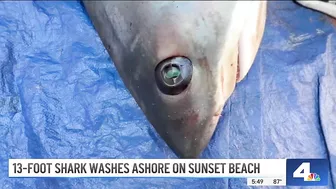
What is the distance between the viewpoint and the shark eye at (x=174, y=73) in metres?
1.17

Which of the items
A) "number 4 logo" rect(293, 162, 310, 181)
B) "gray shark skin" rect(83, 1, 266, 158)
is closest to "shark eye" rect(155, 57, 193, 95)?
"gray shark skin" rect(83, 1, 266, 158)

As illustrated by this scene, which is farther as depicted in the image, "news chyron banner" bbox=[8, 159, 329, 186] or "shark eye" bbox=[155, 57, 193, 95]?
"news chyron banner" bbox=[8, 159, 329, 186]

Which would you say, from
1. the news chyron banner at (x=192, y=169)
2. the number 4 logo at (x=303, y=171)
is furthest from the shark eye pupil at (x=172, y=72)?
the number 4 logo at (x=303, y=171)

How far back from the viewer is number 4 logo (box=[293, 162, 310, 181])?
1.37m

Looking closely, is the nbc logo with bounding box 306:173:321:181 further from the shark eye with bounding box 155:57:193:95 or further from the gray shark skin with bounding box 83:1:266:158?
the shark eye with bounding box 155:57:193:95

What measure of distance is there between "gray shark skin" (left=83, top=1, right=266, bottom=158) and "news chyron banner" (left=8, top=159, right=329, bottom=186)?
0.09 meters

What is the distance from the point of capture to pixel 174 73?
3.80ft

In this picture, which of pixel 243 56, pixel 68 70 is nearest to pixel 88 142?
pixel 68 70

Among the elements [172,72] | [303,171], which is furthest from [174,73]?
[303,171]

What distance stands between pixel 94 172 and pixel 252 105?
1.38 feet

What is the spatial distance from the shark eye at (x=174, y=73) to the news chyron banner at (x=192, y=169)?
25 centimetres

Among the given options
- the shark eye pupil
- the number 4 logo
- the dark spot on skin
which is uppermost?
the dark spot on skin

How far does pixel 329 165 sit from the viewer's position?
4.47ft

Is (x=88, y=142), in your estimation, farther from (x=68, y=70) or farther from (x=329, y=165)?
(x=329, y=165)
